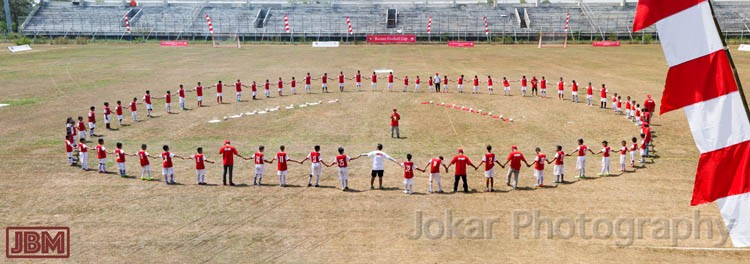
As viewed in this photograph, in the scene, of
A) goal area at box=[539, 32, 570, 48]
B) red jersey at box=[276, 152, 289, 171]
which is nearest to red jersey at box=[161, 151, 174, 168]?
red jersey at box=[276, 152, 289, 171]

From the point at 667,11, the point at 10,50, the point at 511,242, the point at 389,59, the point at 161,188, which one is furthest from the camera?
the point at 10,50

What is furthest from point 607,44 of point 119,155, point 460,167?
point 119,155

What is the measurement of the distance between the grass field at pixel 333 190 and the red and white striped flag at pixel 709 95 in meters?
8.89

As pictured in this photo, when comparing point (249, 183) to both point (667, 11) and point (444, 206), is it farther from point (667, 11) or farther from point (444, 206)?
point (667, 11)

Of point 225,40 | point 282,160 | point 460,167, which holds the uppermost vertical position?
point 225,40

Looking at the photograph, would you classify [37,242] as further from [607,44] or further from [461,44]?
[607,44]

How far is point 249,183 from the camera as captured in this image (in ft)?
82.9

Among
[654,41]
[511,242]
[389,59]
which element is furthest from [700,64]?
[654,41]

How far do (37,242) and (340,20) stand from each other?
103m

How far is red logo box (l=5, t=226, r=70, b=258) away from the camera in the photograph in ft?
58.4

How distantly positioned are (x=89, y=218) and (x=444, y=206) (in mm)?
11824

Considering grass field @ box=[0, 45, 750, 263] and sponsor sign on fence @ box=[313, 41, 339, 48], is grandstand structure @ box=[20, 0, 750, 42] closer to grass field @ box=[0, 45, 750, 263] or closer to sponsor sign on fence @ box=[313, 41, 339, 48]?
sponsor sign on fence @ box=[313, 41, 339, 48]

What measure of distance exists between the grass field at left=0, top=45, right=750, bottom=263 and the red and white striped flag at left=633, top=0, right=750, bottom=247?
8891mm

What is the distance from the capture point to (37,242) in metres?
19.0
